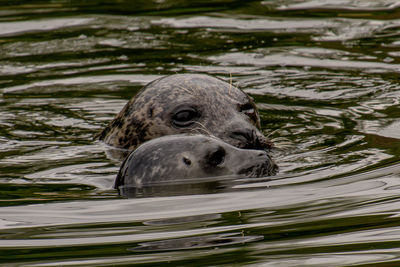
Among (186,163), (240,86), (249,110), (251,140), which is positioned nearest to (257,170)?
(186,163)

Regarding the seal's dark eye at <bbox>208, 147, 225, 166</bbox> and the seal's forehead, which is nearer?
the seal's dark eye at <bbox>208, 147, 225, 166</bbox>

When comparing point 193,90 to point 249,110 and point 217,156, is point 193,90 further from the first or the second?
point 217,156

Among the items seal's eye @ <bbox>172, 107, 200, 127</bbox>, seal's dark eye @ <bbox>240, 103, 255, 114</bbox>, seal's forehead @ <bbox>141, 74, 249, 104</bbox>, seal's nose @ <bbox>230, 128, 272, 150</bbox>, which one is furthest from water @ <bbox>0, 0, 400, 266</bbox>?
seal's eye @ <bbox>172, 107, 200, 127</bbox>

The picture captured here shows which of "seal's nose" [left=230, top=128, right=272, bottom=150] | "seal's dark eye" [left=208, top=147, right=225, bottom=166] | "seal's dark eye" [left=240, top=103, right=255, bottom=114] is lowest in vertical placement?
"seal's nose" [left=230, top=128, right=272, bottom=150]

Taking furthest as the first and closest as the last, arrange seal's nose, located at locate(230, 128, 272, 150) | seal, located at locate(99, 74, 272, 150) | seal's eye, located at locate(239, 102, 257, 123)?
seal's eye, located at locate(239, 102, 257, 123) < seal, located at locate(99, 74, 272, 150) < seal's nose, located at locate(230, 128, 272, 150)

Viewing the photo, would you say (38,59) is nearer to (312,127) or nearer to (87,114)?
(87,114)

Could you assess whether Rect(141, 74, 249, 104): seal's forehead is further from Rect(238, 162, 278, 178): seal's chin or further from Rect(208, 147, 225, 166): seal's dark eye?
Rect(238, 162, 278, 178): seal's chin

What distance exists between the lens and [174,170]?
595cm

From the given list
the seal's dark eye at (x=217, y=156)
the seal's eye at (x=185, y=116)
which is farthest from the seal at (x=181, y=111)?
the seal's dark eye at (x=217, y=156)

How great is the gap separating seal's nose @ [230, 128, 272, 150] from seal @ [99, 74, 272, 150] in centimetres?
22

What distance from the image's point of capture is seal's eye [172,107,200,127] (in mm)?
7613

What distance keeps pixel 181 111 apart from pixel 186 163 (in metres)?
1.71

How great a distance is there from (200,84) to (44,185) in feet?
7.18

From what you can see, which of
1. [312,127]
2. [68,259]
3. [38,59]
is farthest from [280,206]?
[38,59]
